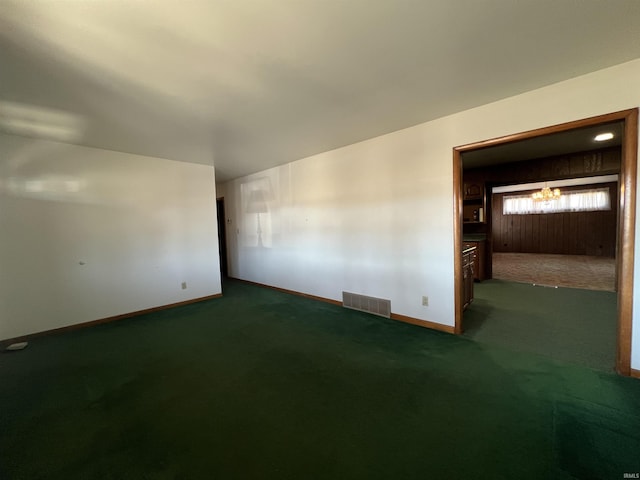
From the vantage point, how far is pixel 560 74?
6.66 ft

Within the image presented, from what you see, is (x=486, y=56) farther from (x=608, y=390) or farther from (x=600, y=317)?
(x=600, y=317)

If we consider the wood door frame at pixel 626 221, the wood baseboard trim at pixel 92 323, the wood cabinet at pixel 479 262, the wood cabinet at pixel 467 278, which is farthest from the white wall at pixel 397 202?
the wood cabinet at pixel 479 262

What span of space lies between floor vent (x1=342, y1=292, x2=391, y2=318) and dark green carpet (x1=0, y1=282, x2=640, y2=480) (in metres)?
0.57

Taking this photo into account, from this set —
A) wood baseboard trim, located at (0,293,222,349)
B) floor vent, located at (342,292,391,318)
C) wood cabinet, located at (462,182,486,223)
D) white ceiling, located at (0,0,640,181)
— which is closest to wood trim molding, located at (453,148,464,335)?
white ceiling, located at (0,0,640,181)

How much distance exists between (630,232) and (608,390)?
1197 mm

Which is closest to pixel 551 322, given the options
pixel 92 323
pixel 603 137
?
pixel 603 137

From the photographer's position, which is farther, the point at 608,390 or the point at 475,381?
the point at 475,381

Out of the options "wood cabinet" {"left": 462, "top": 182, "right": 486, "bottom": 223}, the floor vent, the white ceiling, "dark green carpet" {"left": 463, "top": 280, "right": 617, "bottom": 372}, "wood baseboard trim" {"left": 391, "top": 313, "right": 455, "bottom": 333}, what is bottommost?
"dark green carpet" {"left": 463, "top": 280, "right": 617, "bottom": 372}

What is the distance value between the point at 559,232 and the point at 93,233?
12555 mm

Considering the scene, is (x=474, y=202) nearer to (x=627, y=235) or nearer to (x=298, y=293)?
(x=627, y=235)

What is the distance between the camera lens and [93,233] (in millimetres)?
3502

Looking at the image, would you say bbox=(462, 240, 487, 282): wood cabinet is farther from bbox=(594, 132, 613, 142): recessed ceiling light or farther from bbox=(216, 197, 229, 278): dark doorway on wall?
bbox=(216, 197, 229, 278): dark doorway on wall

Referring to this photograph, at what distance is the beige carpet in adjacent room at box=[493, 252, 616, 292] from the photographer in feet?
15.8

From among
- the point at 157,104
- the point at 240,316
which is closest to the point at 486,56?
the point at 157,104
